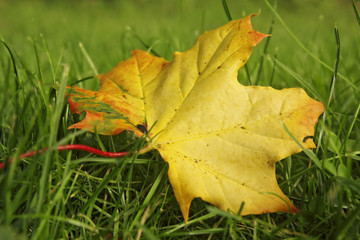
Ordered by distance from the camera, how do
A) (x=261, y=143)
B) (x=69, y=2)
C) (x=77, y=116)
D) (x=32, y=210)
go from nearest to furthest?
(x=32, y=210) < (x=261, y=143) < (x=77, y=116) < (x=69, y=2)

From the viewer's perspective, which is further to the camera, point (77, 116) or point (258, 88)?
point (77, 116)

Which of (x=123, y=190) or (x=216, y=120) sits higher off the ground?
(x=216, y=120)

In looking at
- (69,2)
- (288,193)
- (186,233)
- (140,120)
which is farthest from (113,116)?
(69,2)

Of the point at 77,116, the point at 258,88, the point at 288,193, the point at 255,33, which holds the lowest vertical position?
the point at 288,193

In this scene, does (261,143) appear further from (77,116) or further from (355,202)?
(77,116)

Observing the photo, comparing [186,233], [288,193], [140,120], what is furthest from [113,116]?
[288,193]

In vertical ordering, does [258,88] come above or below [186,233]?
above

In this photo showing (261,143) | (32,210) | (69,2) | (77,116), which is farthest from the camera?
(69,2)
